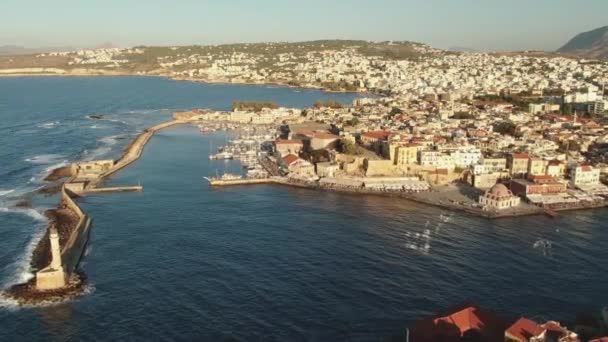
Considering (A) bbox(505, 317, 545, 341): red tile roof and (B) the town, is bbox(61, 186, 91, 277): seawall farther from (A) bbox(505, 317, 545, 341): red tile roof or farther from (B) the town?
(A) bbox(505, 317, 545, 341): red tile roof

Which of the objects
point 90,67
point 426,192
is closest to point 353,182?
point 426,192

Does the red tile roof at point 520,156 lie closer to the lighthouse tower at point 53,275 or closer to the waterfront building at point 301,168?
the waterfront building at point 301,168

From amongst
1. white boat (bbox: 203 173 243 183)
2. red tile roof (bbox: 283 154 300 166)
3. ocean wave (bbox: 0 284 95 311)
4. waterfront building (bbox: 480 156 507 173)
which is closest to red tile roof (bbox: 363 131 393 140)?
red tile roof (bbox: 283 154 300 166)

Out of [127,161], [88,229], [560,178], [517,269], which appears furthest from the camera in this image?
[127,161]

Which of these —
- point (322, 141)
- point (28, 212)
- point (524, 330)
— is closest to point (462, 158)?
point (322, 141)

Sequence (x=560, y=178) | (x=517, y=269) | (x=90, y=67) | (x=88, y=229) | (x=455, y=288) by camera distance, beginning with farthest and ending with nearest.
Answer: (x=90, y=67), (x=560, y=178), (x=88, y=229), (x=517, y=269), (x=455, y=288)

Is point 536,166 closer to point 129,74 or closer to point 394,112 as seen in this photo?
point 394,112

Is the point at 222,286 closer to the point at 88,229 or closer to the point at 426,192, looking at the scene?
the point at 88,229
